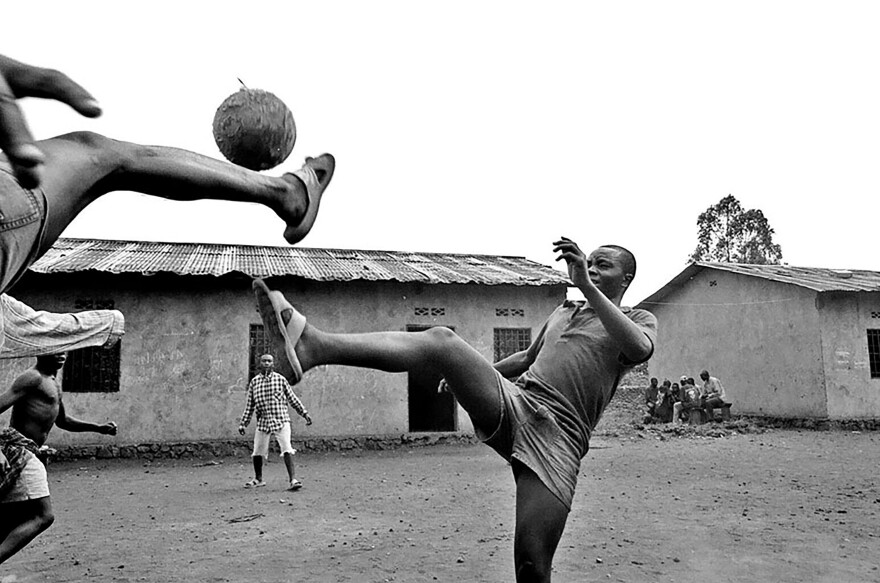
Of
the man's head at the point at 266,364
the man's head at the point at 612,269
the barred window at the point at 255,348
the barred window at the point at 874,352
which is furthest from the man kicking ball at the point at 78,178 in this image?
the barred window at the point at 874,352

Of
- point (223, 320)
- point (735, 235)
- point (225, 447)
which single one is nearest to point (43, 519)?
point (225, 447)

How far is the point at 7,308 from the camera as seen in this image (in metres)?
4.60

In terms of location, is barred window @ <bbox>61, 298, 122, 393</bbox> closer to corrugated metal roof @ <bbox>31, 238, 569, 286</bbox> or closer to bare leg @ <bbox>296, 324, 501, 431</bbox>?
corrugated metal roof @ <bbox>31, 238, 569, 286</bbox>

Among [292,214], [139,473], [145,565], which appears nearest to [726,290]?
[139,473]

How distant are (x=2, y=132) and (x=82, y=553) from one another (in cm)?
618

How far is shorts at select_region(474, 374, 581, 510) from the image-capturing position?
3.30 meters

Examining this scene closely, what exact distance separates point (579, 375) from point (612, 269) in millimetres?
707

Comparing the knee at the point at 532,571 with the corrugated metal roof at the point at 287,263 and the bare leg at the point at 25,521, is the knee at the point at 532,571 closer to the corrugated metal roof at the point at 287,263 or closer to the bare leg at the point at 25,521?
the bare leg at the point at 25,521

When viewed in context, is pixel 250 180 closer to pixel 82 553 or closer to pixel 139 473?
pixel 82 553

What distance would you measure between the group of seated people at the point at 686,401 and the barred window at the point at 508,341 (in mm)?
5709

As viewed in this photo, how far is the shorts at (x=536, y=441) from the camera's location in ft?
10.8

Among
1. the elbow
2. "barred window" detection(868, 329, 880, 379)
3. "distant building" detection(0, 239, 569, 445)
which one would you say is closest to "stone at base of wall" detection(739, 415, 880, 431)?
"barred window" detection(868, 329, 880, 379)

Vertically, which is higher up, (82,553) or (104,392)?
(104,392)

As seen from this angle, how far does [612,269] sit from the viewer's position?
3916 millimetres
